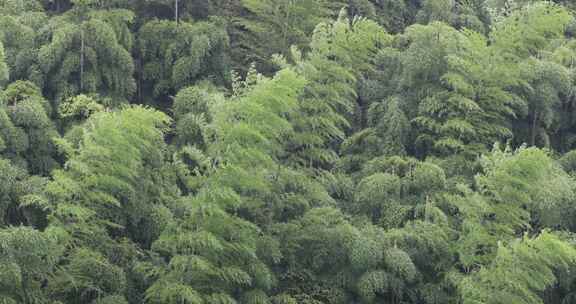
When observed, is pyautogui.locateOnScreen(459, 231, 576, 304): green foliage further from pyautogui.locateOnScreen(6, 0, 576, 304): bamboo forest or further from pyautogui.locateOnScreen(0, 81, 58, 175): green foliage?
pyautogui.locateOnScreen(0, 81, 58, 175): green foliage

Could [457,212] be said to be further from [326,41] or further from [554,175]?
[326,41]

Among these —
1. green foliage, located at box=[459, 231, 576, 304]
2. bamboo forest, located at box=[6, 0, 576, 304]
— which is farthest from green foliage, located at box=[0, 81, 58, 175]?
green foliage, located at box=[459, 231, 576, 304]

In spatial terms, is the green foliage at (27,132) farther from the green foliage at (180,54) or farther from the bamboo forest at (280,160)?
the green foliage at (180,54)

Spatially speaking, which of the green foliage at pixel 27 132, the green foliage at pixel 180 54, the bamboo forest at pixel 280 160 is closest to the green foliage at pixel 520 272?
the bamboo forest at pixel 280 160

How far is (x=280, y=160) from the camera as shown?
44.4ft

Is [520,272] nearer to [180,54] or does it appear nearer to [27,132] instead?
[27,132]

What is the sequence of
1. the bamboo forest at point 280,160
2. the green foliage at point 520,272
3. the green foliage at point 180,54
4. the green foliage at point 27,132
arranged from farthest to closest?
1. the green foliage at point 180,54
2. the green foliage at point 27,132
3. the bamboo forest at point 280,160
4. the green foliage at point 520,272

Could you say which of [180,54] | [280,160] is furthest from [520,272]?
[180,54]

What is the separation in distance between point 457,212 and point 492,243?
1741 mm

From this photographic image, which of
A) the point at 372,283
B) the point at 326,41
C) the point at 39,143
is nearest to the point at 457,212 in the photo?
the point at 372,283

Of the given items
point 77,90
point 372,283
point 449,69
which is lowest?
point 372,283

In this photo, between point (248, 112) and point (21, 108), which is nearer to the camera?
point (248, 112)

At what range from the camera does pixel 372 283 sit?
11.9 meters

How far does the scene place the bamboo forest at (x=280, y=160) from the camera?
11266 mm
